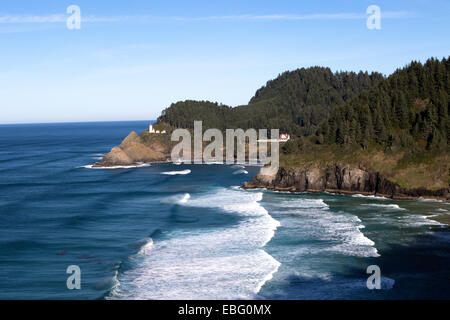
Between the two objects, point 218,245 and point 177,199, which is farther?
point 177,199

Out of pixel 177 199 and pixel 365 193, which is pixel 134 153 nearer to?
pixel 177 199

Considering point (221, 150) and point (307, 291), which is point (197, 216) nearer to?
point (307, 291)

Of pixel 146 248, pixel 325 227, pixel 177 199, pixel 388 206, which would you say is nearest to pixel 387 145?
pixel 388 206

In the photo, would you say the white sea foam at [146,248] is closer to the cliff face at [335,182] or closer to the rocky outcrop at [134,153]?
the cliff face at [335,182]

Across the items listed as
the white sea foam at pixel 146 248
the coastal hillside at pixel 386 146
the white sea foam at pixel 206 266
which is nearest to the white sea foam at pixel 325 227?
the white sea foam at pixel 206 266

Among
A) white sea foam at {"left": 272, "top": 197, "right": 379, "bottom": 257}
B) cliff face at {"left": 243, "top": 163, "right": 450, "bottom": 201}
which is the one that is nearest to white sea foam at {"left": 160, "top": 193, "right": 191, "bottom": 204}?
cliff face at {"left": 243, "top": 163, "right": 450, "bottom": 201}
